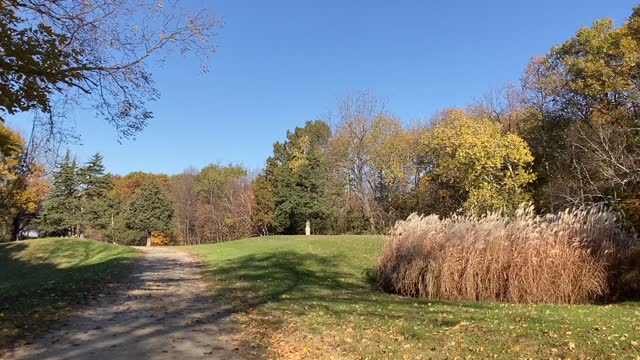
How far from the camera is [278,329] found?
28.5ft

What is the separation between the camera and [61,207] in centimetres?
5456

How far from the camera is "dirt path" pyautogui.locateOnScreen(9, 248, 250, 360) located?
22.9 ft

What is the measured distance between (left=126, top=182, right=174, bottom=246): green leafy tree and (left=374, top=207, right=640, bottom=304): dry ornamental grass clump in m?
48.4

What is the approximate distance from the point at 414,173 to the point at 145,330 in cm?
4799

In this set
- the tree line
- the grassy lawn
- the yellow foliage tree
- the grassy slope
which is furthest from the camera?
the yellow foliage tree

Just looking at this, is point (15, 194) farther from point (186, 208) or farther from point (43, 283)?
point (186, 208)

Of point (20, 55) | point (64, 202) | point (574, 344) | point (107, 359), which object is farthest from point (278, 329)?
point (64, 202)

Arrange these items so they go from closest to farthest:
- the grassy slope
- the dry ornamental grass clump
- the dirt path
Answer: the grassy slope
the dirt path
the dry ornamental grass clump

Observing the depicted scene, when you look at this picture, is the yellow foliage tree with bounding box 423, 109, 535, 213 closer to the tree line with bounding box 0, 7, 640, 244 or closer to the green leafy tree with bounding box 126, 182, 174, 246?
the tree line with bounding box 0, 7, 640, 244

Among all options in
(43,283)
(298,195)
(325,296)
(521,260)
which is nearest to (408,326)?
(325,296)

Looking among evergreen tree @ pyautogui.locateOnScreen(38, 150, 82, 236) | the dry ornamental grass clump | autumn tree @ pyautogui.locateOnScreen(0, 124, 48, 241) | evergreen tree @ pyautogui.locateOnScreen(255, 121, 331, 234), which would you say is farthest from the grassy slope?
evergreen tree @ pyautogui.locateOnScreen(38, 150, 82, 236)

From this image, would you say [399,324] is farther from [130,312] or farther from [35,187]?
[35,187]

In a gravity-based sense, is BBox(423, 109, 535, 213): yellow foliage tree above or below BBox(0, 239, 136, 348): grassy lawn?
above

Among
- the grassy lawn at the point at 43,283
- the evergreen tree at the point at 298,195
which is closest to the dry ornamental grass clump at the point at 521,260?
the grassy lawn at the point at 43,283
